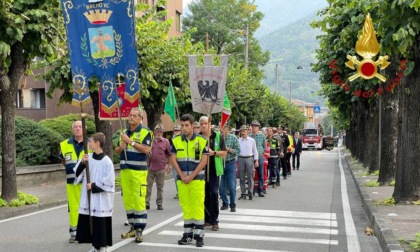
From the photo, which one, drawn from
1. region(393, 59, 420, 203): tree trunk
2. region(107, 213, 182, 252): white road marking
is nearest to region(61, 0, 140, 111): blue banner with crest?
region(107, 213, 182, 252): white road marking

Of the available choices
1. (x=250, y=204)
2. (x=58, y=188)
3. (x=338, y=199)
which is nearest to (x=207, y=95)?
(x=250, y=204)

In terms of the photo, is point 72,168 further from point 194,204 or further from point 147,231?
point 194,204

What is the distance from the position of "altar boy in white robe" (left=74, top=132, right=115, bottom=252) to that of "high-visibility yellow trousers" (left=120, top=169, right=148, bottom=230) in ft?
3.58

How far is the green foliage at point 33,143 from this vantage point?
20.1 m

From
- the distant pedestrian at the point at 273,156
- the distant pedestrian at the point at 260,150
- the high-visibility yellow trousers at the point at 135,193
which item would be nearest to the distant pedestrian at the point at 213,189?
the high-visibility yellow trousers at the point at 135,193

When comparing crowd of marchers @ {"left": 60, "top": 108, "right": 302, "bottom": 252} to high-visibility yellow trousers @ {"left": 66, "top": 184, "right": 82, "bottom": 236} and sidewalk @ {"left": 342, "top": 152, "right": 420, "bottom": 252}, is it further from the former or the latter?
sidewalk @ {"left": 342, "top": 152, "right": 420, "bottom": 252}

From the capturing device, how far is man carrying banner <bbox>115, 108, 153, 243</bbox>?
359 inches

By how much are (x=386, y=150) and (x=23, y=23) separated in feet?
38.1

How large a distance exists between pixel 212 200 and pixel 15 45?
21.2 feet

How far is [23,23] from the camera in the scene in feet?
41.1

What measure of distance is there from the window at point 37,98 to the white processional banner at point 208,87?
27.2 meters

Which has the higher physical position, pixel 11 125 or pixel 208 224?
pixel 11 125

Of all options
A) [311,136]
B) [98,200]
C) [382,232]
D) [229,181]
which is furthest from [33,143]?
[311,136]

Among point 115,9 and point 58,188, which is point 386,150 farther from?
point 115,9
